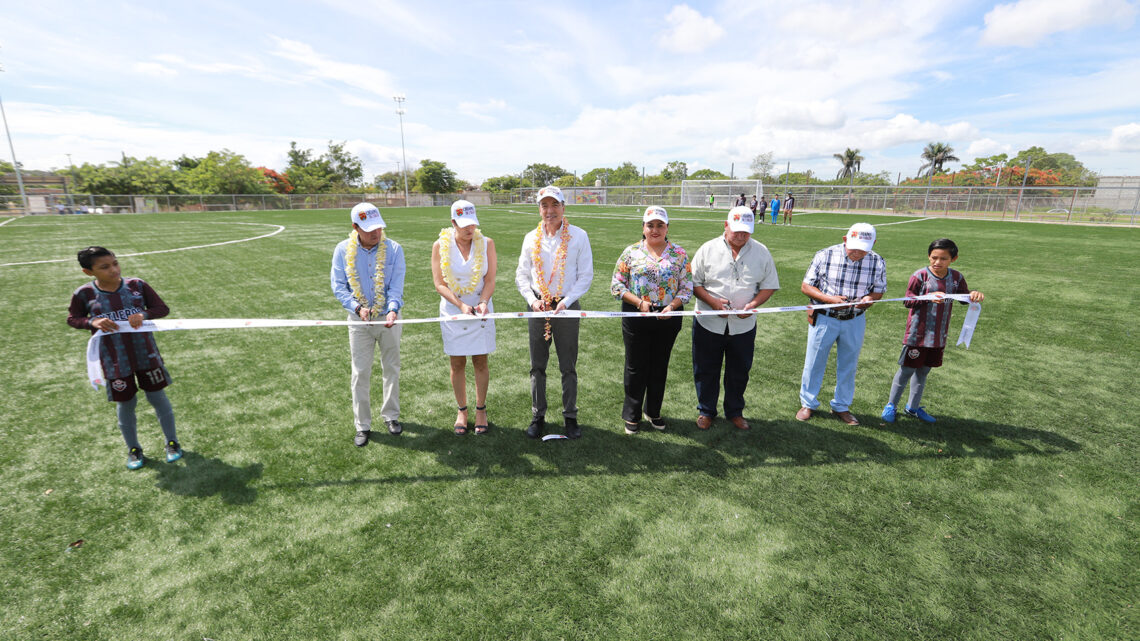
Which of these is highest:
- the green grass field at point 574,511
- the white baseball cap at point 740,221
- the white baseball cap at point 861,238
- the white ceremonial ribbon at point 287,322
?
the white baseball cap at point 740,221

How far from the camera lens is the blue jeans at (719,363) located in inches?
177

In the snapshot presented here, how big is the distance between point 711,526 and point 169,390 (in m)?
6.00

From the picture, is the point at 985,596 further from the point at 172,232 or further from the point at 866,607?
the point at 172,232

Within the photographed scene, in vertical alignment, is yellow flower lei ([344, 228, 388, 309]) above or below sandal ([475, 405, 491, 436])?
above

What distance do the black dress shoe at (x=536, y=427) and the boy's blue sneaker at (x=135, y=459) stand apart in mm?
3237

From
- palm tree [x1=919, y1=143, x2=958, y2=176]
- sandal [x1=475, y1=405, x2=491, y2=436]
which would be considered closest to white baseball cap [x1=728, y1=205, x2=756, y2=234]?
sandal [x1=475, y1=405, x2=491, y2=436]

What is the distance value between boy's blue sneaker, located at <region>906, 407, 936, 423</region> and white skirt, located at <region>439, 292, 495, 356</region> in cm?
432

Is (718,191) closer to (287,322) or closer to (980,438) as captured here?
(980,438)

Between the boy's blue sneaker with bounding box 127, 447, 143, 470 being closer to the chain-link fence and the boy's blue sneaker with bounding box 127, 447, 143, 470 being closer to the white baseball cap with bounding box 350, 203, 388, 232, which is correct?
the white baseball cap with bounding box 350, 203, 388, 232

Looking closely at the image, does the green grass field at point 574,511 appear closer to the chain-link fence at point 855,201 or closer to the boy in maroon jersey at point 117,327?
the boy in maroon jersey at point 117,327

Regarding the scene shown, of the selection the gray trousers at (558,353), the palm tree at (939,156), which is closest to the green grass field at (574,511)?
the gray trousers at (558,353)

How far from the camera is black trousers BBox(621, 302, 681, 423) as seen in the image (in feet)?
14.1

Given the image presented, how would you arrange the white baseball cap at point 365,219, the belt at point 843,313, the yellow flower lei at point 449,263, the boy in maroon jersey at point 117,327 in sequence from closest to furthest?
the boy in maroon jersey at point 117,327 < the white baseball cap at point 365,219 < the yellow flower lei at point 449,263 < the belt at point 843,313

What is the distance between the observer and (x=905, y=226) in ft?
88.2
